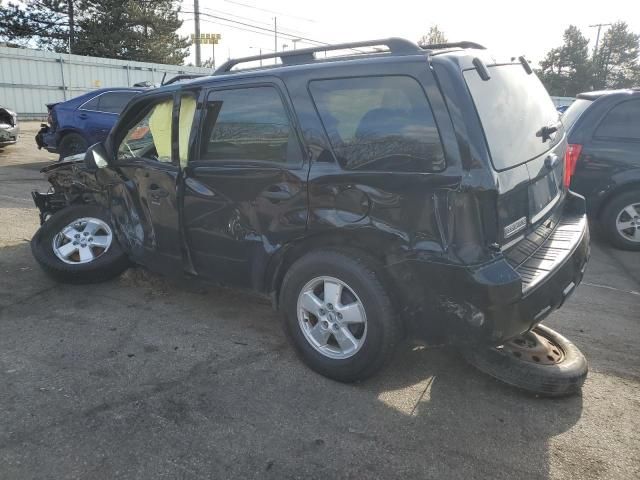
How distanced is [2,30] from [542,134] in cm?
4612

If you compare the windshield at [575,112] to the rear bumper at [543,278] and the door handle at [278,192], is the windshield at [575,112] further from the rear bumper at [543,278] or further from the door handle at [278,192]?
the door handle at [278,192]

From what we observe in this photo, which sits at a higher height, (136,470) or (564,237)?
(564,237)

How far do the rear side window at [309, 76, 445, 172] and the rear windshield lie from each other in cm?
28

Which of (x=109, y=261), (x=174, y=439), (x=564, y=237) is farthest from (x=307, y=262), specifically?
(x=109, y=261)

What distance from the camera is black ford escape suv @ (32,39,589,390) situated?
250cm

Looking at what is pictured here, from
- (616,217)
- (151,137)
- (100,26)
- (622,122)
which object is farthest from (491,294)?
(100,26)

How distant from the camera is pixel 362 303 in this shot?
2.81 m

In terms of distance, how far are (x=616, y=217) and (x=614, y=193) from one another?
0.28 meters

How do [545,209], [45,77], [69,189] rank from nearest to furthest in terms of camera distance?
[545,209] < [69,189] < [45,77]

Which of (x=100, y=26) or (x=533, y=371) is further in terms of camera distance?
(x=100, y=26)

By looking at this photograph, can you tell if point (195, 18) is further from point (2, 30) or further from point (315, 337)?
point (315, 337)

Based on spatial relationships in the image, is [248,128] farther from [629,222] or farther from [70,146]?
[70,146]

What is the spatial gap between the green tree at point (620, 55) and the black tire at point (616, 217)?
78513 millimetres

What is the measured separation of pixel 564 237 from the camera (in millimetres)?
3174
